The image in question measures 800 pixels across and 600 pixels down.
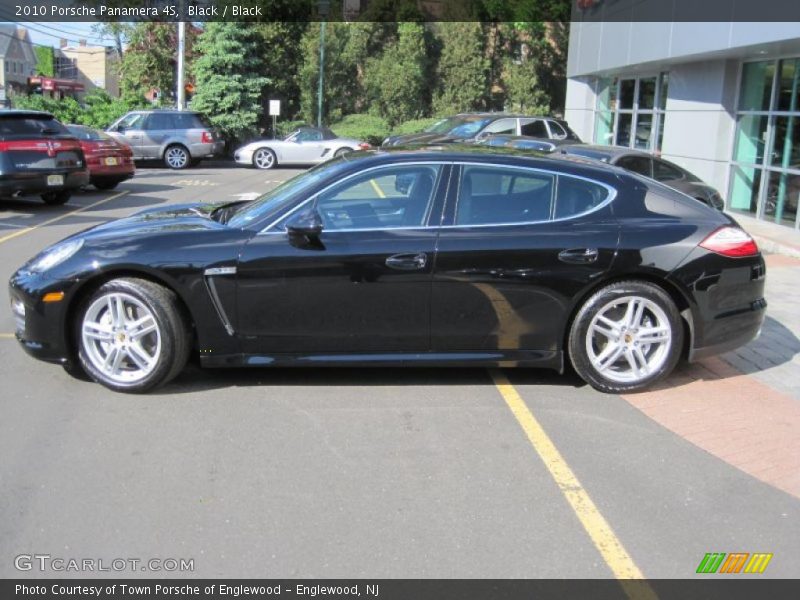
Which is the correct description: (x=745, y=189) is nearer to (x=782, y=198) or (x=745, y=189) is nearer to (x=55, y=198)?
(x=782, y=198)

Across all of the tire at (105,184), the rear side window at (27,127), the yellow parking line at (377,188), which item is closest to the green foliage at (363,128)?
the tire at (105,184)

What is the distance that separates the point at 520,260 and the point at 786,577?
2.37 meters

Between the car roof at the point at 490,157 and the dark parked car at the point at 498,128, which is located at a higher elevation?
the dark parked car at the point at 498,128

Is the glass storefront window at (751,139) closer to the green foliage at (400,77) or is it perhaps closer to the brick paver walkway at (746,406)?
the brick paver walkway at (746,406)

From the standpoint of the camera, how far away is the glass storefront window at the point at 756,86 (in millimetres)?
13523

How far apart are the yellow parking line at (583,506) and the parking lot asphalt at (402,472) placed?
0.01m

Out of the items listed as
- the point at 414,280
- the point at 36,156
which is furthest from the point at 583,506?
A: the point at 36,156

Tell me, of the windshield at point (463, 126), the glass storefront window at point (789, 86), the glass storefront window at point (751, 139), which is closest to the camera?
the glass storefront window at point (789, 86)

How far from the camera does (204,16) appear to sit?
1230 inches

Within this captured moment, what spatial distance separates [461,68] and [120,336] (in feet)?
118

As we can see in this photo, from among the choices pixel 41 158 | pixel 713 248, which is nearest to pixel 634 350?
pixel 713 248
